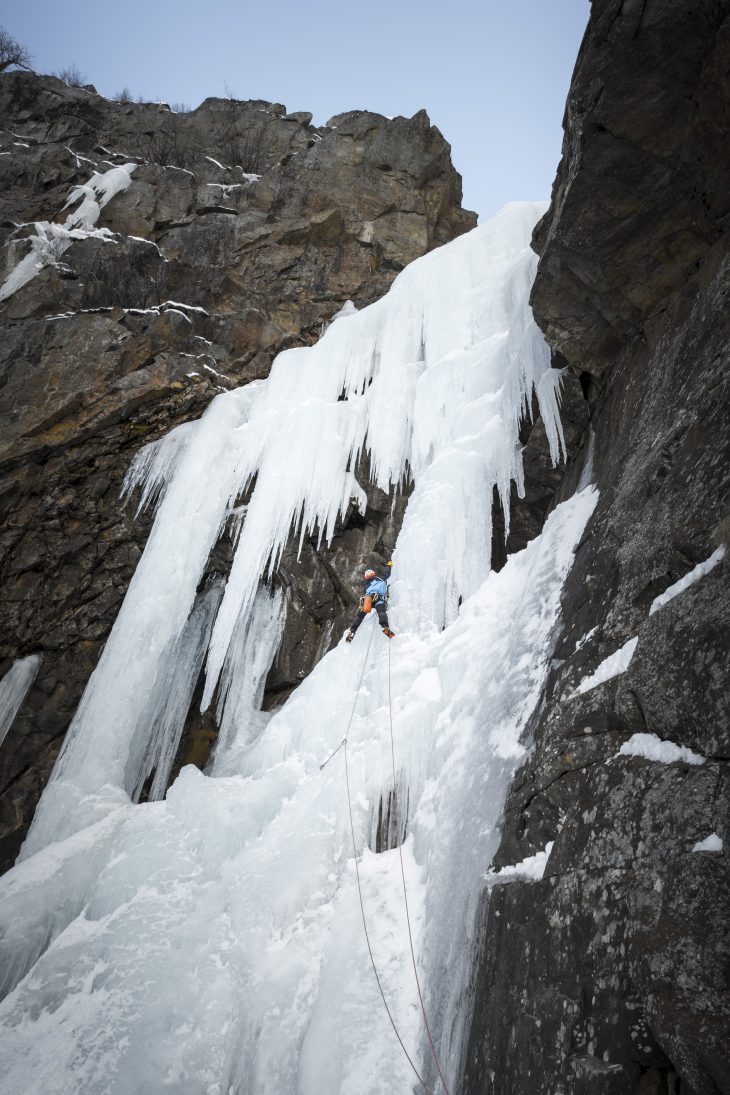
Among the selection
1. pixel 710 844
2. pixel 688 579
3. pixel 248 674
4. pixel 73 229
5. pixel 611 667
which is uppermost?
pixel 73 229

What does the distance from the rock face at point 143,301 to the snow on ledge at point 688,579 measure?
5074 millimetres

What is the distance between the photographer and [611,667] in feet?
9.01

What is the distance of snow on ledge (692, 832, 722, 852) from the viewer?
71.4 inches

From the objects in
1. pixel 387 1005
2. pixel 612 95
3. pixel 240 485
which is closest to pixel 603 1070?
pixel 387 1005

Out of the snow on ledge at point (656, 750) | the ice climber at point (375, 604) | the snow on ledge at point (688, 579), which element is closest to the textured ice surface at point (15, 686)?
the ice climber at point (375, 604)

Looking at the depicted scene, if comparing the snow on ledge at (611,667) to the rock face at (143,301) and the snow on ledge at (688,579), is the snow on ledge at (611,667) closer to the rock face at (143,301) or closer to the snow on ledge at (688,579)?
the snow on ledge at (688,579)

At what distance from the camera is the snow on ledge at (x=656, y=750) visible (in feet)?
6.79

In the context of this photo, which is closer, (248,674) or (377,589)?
(377,589)

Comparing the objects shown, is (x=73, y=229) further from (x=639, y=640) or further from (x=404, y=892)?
(x=639, y=640)

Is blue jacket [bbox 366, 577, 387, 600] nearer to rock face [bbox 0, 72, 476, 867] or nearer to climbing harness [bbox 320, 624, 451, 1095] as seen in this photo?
climbing harness [bbox 320, 624, 451, 1095]

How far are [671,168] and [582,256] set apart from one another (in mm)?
722

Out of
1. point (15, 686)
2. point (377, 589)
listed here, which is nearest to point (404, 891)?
point (377, 589)

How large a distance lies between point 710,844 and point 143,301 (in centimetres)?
1265

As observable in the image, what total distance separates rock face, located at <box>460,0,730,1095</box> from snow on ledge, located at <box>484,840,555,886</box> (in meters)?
0.04
